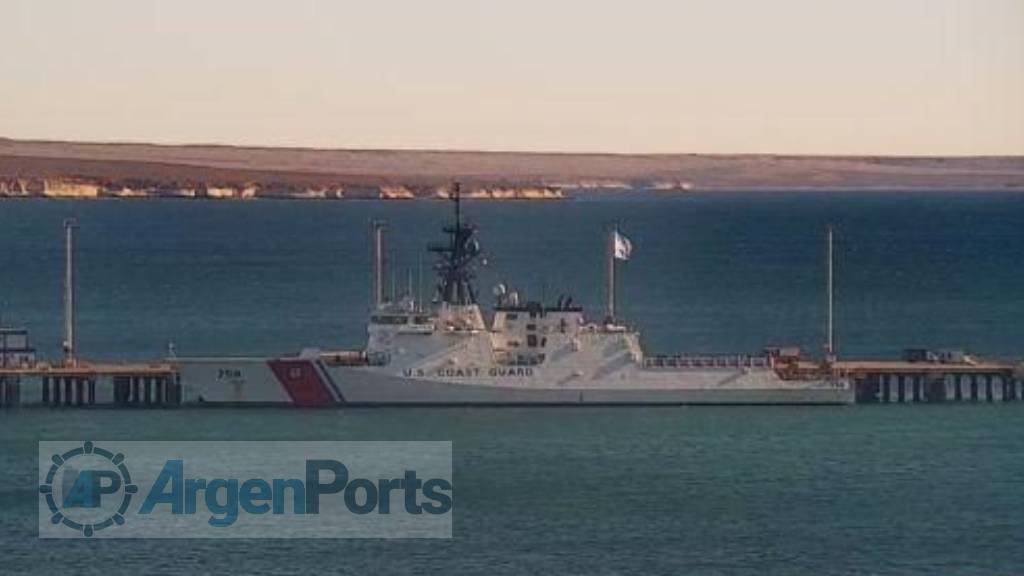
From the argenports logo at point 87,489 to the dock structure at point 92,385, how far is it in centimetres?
983

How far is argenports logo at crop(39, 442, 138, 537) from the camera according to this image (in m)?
61.2

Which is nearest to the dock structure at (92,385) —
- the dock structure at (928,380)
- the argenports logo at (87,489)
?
the argenports logo at (87,489)

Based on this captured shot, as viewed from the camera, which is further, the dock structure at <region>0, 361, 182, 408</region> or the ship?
the dock structure at <region>0, 361, 182, 408</region>

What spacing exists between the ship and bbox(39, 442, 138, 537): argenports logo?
873cm

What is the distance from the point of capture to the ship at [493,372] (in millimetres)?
79062

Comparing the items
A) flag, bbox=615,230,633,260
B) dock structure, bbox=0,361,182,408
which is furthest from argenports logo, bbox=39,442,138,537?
flag, bbox=615,230,633,260

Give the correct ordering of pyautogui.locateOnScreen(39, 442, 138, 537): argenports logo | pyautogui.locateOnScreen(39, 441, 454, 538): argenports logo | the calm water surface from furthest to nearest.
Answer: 1. pyautogui.locateOnScreen(39, 442, 138, 537): argenports logo
2. pyautogui.locateOnScreen(39, 441, 454, 538): argenports logo
3. the calm water surface

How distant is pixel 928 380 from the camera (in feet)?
272

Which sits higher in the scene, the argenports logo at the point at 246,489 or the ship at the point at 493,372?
the ship at the point at 493,372

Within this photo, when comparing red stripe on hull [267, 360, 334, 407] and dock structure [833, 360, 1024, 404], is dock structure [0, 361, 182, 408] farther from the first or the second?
dock structure [833, 360, 1024, 404]

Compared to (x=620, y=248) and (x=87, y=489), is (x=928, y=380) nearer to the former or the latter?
(x=620, y=248)

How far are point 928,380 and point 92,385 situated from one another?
1836 cm

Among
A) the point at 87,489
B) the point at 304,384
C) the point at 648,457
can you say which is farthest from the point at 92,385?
the point at 87,489

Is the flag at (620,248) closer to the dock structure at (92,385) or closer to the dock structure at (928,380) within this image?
the dock structure at (928,380)
